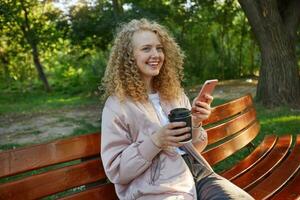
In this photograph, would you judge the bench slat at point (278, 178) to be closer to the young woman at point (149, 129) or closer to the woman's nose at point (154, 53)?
the young woman at point (149, 129)

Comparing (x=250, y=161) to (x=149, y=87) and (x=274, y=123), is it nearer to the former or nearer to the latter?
(x=149, y=87)

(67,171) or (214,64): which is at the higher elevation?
(67,171)

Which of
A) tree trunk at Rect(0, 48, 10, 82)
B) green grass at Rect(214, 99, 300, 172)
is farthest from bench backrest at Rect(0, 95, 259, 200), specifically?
tree trunk at Rect(0, 48, 10, 82)

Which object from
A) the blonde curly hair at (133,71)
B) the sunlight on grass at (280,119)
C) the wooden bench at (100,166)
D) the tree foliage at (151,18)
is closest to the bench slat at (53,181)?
the wooden bench at (100,166)

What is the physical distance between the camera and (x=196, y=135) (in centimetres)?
273

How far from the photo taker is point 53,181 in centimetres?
227

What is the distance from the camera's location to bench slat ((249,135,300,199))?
2854mm

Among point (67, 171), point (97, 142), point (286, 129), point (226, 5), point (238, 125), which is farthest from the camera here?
point (226, 5)

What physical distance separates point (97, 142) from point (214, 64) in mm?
15876

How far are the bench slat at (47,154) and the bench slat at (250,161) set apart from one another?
1.25m

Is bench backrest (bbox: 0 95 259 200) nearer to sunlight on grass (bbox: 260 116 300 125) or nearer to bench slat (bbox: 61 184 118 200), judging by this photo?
bench slat (bbox: 61 184 118 200)

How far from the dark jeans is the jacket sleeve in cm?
45

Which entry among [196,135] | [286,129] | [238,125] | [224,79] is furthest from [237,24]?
[196,135]

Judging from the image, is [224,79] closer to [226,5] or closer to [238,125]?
[226,5]
